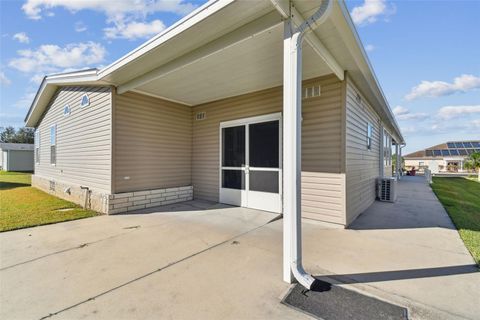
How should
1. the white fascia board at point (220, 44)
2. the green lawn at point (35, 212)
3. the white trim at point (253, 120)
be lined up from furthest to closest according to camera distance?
the white trim at point (253, 120) → the green lawn at point (35, 212) → the white fascia board at point (220, 44)

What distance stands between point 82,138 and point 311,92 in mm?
6414

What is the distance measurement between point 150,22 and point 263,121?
3.21m

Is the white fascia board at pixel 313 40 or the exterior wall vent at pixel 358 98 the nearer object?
the white fascia board at pixel 313 40

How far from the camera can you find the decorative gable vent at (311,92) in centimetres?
472

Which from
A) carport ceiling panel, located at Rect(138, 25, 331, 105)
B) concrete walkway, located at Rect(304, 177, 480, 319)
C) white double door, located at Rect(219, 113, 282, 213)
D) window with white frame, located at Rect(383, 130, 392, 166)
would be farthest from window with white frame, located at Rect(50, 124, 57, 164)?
window with white frame, located at Rect(383, 130, 392, 166)

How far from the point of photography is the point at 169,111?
6641mm

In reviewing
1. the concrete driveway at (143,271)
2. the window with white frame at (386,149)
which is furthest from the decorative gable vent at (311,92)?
the window with white frame at (386,149)

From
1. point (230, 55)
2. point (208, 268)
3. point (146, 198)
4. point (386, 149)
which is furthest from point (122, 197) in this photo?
point (386, 149)

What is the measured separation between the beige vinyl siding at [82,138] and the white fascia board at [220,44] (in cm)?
176

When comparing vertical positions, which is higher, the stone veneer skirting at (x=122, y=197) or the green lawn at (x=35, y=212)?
the stone veneer skirting at (x=122, y=197)

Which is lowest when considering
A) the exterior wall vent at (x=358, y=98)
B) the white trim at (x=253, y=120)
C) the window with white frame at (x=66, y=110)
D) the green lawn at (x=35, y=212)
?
the green lawn at (x=35, y=212)

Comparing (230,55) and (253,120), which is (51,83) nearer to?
(253,120)

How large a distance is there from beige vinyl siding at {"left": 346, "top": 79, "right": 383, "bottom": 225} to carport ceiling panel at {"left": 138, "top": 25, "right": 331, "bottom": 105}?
115 cm

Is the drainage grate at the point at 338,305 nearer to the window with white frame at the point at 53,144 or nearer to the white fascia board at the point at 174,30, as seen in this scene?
the white fascia board at the point at 174,30
